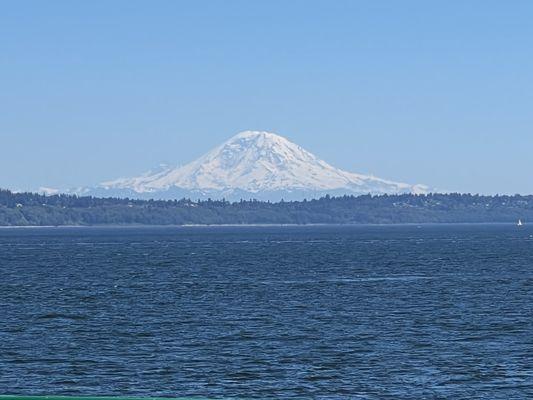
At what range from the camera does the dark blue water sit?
50969 mm

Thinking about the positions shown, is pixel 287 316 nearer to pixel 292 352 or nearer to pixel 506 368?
pixel 292 352

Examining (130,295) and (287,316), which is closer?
(287,316)

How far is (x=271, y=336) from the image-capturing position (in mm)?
68312

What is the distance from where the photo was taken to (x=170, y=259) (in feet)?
609

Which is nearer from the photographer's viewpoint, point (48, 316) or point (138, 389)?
point (138, 389)

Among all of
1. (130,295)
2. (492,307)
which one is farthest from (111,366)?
(130,295)

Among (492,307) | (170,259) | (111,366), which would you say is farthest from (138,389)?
(170,259)

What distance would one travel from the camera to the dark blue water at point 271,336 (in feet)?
167

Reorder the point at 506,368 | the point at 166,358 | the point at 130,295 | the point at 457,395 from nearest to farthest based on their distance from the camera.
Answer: the point at 457,395, the point at 506,368, the point at 166,358, the point at 130,295

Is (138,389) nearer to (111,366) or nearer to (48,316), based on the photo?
(111,366)

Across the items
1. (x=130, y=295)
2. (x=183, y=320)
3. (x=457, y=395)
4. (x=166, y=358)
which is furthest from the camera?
(x=130, y=295)

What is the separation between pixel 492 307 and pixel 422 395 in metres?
40.3

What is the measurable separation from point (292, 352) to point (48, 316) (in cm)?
2644

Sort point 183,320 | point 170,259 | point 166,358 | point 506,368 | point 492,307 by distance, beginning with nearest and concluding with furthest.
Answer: point 506,368 < point 166,358 < point 183,320 < point 492,307 < point 170,259
